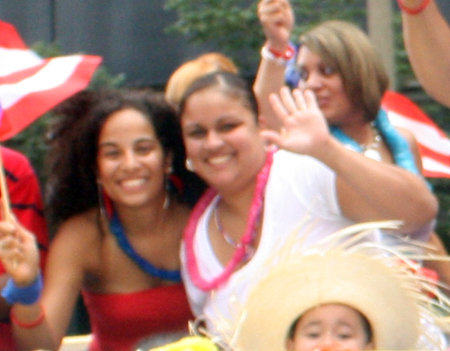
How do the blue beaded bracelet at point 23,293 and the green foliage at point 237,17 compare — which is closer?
the blue beaded bracelet at point 23,293

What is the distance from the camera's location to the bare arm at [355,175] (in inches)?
104

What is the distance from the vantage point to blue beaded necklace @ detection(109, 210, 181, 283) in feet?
11.1

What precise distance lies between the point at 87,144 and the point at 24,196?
0.91ft

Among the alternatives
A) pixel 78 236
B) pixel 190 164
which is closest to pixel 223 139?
pixel 190 164

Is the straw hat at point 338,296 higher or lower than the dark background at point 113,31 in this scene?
higher

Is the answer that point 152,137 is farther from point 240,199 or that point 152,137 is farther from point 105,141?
point 240,199

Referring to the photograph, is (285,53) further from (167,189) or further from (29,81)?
(29,81)

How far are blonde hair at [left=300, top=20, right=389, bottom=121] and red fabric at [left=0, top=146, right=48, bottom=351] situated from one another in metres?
1.06

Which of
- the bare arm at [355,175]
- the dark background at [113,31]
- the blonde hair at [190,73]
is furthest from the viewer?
the dark background at [113,31]

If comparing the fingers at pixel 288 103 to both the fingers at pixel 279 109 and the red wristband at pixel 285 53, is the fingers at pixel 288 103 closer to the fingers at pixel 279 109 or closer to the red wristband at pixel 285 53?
the fingers at pixel 279 109

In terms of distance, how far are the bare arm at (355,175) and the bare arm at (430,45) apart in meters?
0.41

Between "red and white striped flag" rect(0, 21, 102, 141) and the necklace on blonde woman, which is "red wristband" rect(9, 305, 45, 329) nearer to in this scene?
the necklace on blonde woman

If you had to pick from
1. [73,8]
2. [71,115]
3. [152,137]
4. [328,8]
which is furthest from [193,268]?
[73,8]

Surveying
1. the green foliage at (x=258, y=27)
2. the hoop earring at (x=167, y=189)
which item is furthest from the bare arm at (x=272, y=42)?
the green foliage at (x=258, y=27)
